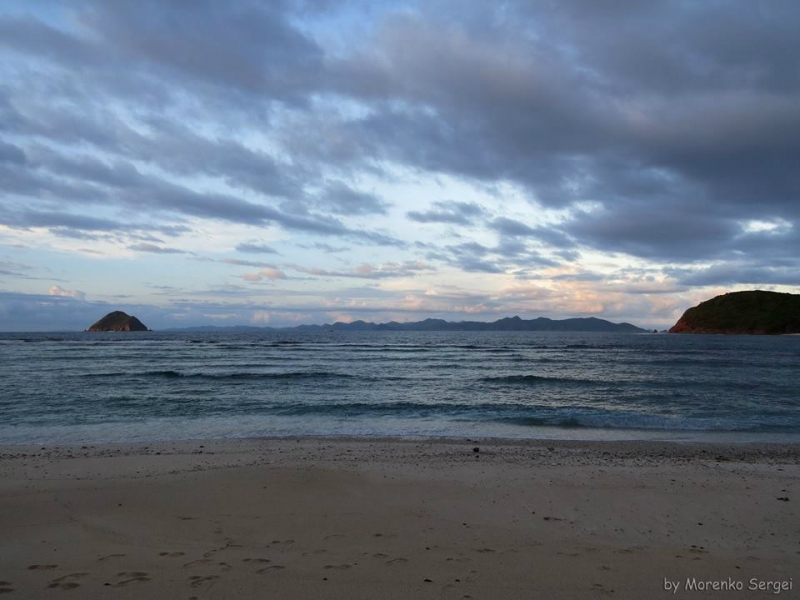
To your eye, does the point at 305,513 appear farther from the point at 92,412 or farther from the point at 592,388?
the point at 592,388

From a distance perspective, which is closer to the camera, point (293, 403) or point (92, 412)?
point (92, 412)

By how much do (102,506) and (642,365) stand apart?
41126 mm

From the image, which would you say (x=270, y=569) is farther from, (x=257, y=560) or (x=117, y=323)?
(x=117, y=323)

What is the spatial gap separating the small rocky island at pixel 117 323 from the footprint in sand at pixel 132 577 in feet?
623

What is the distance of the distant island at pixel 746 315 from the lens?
128 metres

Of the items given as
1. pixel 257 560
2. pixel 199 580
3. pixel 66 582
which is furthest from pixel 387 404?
pixel 66 582

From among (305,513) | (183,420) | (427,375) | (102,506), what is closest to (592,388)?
(427,375)

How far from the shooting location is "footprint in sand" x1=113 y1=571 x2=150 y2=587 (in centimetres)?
477

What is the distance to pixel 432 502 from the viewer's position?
7398 mm

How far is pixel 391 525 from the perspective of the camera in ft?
21.1

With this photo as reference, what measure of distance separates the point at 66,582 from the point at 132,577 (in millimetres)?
616

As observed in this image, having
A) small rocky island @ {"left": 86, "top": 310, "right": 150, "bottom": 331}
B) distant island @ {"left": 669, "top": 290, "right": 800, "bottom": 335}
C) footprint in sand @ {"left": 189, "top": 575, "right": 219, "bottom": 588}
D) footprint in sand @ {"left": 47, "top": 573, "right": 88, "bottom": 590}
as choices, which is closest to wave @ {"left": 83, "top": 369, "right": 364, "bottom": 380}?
footprint in sand @ {"left": 47, "top": 573, "right": 88, "bottom": 590}

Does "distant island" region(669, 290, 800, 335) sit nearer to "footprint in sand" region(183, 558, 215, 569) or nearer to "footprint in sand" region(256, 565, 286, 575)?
"footprint in sand" region(256, 565, 286, 575)

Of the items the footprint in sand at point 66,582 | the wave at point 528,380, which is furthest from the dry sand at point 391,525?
the wave at point 528,380
